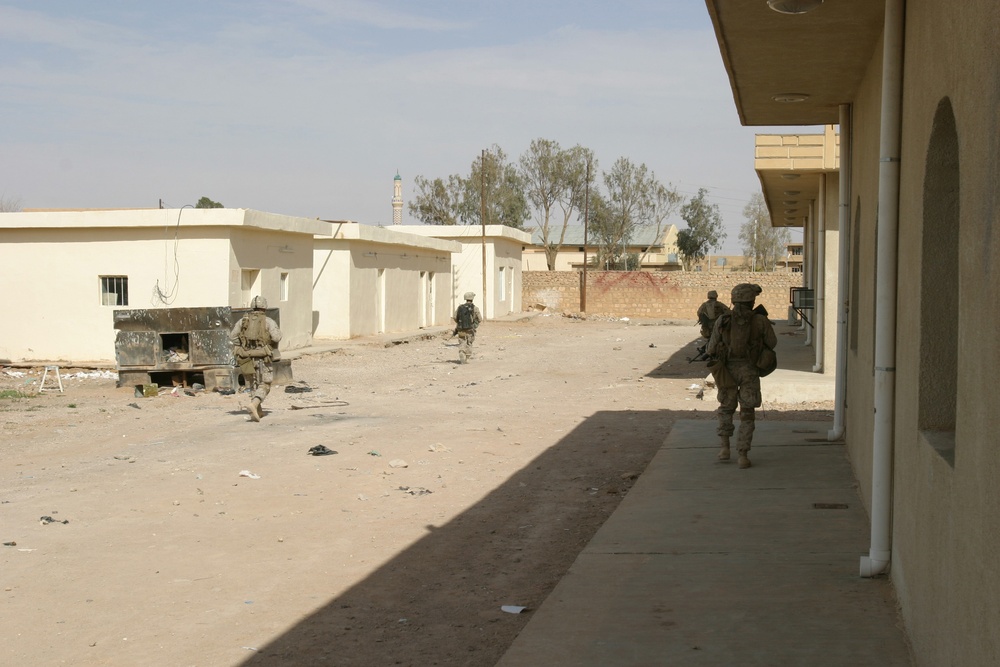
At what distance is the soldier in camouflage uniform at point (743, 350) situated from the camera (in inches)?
330

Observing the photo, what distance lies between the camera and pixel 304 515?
7848 mm

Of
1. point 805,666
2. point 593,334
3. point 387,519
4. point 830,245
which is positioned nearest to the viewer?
point 805,666

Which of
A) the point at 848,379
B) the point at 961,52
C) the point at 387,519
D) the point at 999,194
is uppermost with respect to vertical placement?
the point at 961,52

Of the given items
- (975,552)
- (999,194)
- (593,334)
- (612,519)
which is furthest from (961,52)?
(593,334)

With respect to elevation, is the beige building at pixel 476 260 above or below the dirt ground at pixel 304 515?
above

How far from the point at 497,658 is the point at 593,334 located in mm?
29173

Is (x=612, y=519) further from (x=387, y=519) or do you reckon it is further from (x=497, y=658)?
(x=497, y=658)

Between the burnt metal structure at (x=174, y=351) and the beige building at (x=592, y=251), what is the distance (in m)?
49.0

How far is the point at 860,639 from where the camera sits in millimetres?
4336

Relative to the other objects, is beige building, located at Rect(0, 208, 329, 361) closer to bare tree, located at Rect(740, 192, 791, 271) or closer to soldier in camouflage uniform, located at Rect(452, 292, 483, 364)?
soldier in camouflage uniform, located at Rect(452, 292, 483, 364)

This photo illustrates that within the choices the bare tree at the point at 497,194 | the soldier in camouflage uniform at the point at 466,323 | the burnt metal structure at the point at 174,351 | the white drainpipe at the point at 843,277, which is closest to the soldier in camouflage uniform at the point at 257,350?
the burnt metal structure at the point at 174,351

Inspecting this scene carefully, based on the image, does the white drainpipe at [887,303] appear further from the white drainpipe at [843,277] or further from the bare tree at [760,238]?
the bare tree at [760,238]

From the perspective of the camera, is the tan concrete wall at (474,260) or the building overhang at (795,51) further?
the tan concrete wall at (474,260)

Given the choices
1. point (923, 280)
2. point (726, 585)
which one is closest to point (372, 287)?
point (726, 585)
